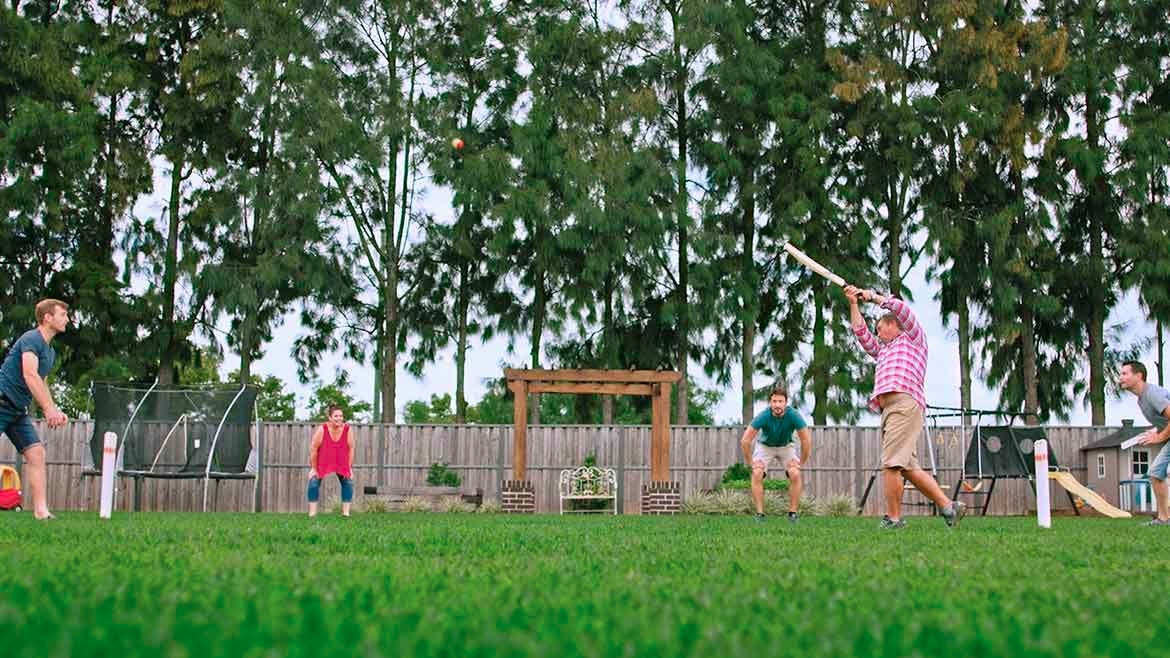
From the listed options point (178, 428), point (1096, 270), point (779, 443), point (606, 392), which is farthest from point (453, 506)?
point (1096, 270)

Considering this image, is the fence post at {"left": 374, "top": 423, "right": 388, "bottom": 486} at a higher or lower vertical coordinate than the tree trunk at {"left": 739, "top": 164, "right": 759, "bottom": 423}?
lower

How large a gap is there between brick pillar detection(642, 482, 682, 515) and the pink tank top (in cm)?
882

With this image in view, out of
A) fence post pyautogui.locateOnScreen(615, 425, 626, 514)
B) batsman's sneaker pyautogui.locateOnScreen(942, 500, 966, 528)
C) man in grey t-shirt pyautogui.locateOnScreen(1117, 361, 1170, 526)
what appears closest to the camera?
batsman's sneaker pyautogui.locateOnScreen(942, 500, 966, 528)

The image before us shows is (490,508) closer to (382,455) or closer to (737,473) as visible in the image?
(382,455)

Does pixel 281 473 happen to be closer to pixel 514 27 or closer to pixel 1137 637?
pixel 514 27

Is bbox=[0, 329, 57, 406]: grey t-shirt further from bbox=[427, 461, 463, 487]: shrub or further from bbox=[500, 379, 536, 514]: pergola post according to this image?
bbox=[427, 461, 463, 487]: shrub

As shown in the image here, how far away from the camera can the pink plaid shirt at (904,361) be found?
1112 centimetres

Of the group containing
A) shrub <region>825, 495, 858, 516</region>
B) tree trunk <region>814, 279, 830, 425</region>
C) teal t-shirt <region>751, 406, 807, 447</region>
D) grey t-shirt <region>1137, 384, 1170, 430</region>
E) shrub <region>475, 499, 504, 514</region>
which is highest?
tree trunk <region>814, 279, 830, 425</region>

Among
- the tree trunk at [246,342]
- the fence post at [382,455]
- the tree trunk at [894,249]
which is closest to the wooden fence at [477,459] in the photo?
the fence post at [382,455]

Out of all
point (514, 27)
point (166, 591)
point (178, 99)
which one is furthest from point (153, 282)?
point (166, 591)

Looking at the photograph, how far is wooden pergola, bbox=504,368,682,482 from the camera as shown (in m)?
26.2

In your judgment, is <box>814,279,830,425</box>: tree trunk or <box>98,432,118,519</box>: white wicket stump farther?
<box>814,279,830,425</box>: tree trunk

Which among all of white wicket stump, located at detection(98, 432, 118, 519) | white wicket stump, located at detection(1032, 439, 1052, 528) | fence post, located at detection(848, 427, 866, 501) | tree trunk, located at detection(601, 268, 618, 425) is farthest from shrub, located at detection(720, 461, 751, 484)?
white wicket stump, located at detection(98, 432, 118, 519)

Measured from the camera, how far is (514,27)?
33094mm
